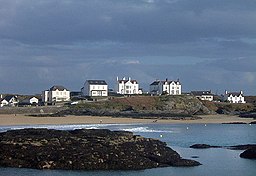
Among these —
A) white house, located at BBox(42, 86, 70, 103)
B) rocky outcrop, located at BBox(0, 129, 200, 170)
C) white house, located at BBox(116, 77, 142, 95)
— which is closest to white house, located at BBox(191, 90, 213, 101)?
white house, located at BBox(116, 77, 142, 95)

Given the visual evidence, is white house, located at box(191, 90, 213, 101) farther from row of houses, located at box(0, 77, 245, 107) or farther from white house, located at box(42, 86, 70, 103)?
white house, located at box(42, 86, 70, 103)

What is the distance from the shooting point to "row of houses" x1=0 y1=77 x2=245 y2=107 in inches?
3819

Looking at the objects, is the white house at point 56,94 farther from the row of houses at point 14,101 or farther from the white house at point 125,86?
the white house at point 125,86

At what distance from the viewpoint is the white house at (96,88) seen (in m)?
101

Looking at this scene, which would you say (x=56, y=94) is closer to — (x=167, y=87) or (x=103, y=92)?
(x=103, y=92)

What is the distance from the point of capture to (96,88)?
4013 inches

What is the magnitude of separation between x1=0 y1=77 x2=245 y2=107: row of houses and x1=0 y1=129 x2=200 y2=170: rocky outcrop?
58260 millimetres

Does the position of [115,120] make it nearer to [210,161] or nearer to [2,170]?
[210,161]

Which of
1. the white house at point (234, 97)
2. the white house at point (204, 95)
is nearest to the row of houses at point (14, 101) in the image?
the white house at point (204, 95)

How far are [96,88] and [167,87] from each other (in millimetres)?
20238

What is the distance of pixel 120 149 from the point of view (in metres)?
27.1

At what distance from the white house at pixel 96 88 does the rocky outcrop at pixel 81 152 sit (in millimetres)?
70992

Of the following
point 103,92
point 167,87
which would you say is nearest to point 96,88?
point 103,92

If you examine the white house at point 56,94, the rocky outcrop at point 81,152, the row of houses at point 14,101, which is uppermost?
the white house at point 56,94
